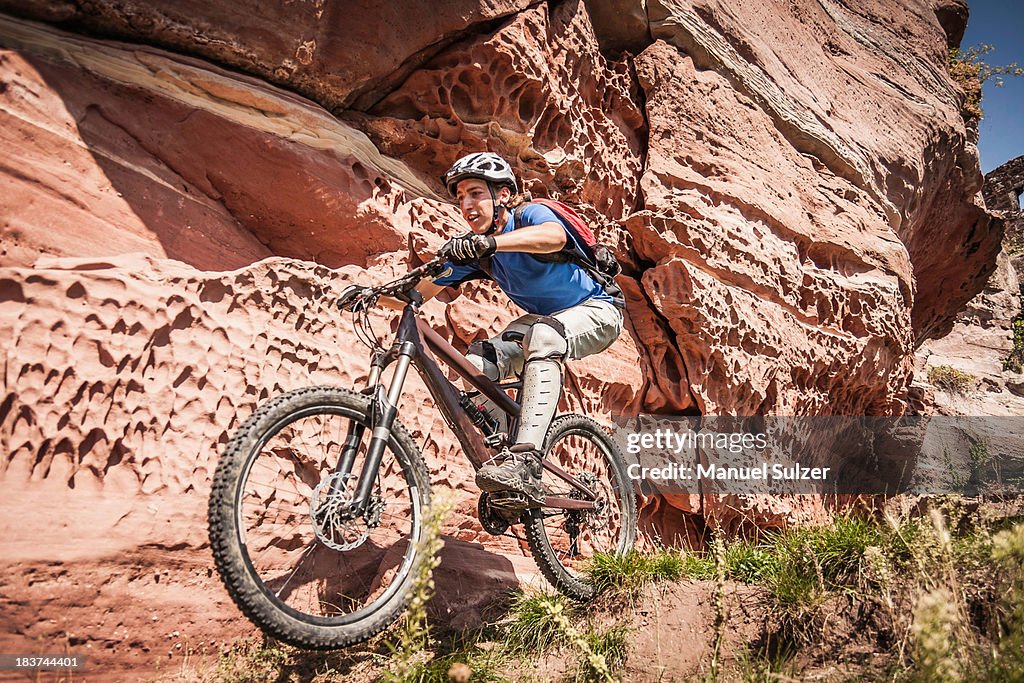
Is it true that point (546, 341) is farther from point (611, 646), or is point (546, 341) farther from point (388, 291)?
point (611, 646)

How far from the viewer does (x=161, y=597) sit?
290 cm

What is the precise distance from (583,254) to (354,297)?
138 cm

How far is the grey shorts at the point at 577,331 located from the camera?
12.1 feet

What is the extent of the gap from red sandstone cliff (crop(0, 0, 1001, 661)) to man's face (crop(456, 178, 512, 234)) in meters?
0.97

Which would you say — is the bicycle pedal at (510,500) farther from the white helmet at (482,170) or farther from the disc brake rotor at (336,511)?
the white helmet at (482,170)

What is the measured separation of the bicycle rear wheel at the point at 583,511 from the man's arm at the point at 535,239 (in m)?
1.13

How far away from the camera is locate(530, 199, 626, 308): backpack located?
3.65 meters

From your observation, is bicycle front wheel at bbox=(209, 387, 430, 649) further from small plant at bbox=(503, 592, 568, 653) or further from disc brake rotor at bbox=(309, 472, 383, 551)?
small plant at bbox=(503, 592, 568, 653)

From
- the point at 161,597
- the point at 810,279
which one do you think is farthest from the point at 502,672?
the point at 810,279

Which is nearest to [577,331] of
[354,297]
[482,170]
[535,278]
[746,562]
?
[535,278]

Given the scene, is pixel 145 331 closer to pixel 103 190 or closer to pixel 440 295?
pixel 103 190

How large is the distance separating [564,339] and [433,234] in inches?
69.5

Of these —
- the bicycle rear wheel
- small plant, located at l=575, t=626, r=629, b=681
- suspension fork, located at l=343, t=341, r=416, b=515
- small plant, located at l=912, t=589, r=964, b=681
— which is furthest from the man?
small plant, located at l=912, t=589, r=964, b=681

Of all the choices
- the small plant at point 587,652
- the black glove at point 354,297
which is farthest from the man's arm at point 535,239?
the small plant at point 587,652
